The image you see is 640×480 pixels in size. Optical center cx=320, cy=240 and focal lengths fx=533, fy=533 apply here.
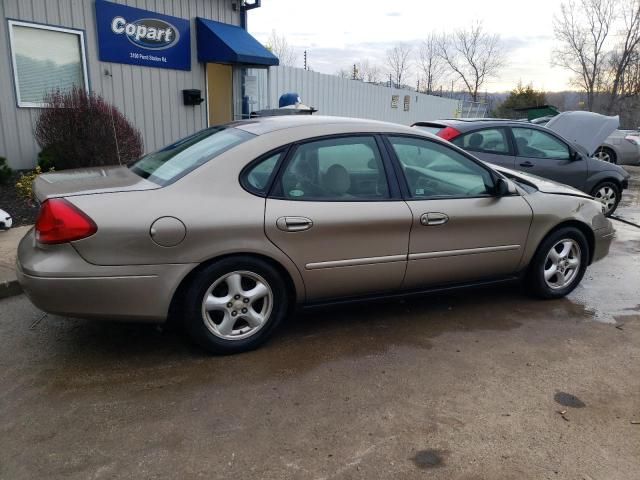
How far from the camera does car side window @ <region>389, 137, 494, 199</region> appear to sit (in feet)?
A: 13.1

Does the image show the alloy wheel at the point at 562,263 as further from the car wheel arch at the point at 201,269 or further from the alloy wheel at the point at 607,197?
the alloy wheel at the point at 607,197

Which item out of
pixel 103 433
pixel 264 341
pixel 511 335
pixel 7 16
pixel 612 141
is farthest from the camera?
pixel 612 141

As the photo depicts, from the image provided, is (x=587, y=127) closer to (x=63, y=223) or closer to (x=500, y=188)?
(x=500, y=188)

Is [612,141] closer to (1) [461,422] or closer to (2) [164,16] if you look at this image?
(2) [164,16]

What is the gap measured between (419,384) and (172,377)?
1522 millimetres

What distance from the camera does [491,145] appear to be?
7578 millimetres

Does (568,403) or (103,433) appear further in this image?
(568,403)

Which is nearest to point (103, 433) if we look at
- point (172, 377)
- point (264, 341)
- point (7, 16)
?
point (172, 377)

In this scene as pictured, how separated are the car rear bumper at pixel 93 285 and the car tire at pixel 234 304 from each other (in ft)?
0.51

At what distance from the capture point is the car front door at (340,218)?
3503 millimetres

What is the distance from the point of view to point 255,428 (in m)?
2.80

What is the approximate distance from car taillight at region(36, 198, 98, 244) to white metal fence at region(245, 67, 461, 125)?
987 cm

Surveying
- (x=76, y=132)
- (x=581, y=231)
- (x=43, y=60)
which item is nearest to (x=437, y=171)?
(x=581, y=231)

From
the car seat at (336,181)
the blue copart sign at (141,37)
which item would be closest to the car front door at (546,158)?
the car seat at (336,181)
